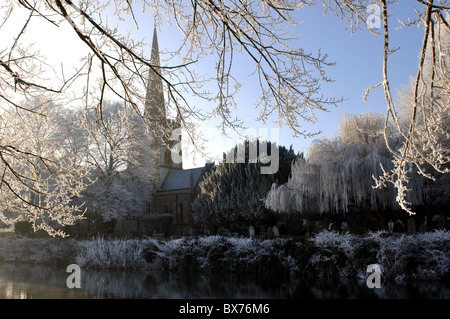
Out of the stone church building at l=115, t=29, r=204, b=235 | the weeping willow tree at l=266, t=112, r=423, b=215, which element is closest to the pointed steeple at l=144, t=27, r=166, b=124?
the weeping willow tree at l=266, t=112, r=423, b=215

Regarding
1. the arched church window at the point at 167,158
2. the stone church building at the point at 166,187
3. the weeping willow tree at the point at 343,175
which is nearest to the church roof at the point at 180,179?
the stone church building at the point at 166,187

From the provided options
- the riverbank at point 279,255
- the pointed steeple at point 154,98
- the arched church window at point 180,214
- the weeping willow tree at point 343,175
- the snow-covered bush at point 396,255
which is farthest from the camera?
the arched church window at point 180,214

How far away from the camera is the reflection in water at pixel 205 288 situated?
9.26 metres

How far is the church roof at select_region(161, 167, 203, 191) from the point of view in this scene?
133ft

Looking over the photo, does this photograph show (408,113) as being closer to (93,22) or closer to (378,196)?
(378,196)

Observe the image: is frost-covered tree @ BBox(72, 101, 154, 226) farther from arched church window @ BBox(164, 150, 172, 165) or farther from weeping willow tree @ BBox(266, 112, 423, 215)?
arched church window @ BBox(164, 150, 172, 165)

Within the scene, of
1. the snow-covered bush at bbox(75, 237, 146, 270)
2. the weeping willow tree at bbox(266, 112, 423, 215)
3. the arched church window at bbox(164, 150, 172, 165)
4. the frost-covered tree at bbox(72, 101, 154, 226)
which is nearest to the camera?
the weeping willow tree at bbox(266, 112, 423, 215)

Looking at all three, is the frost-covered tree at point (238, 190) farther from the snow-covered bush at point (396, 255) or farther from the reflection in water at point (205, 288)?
the snow-covered bush at point (396, 255)

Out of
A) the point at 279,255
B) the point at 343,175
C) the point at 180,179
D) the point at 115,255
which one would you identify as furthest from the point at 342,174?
the point at 180,179

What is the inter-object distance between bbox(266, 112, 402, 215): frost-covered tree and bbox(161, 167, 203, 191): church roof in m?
24.1

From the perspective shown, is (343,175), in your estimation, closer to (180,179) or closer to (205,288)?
(205,288)

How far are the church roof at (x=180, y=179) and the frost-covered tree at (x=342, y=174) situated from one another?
79.1 feet

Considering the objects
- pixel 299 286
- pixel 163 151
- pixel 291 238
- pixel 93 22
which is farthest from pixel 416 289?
pixel 163 151

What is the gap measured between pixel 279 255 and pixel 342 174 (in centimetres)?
385
